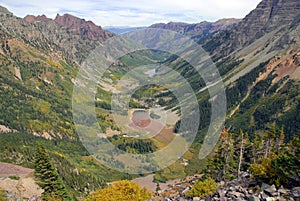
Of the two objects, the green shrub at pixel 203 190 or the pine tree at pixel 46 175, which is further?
the pine tree at pixel 46 175

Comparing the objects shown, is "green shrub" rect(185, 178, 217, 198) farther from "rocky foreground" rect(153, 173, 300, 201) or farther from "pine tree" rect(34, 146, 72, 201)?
"pine tree" rect(34, 146, 72, 201)

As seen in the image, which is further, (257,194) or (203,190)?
(203,190)

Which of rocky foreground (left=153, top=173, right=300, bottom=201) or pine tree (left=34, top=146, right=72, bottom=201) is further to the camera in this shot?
pine tree (left=34, top=146, right=72, bottom=201)

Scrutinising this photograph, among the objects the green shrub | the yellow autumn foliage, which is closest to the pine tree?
the yellow autumn foliage

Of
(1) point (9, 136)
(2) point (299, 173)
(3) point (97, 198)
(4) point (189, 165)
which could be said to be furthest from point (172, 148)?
(2) point (299, 173)

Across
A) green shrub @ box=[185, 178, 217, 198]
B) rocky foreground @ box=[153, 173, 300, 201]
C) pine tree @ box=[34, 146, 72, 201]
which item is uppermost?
rocky foreground @ box=[153, 173, 300, 201]

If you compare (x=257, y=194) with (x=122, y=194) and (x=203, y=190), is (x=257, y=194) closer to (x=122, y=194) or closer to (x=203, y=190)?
(x=203, y=190)

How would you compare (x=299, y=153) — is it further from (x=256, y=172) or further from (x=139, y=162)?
(x=139, y=162)

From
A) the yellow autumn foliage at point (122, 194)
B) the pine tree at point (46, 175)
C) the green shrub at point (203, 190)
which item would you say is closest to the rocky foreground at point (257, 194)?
the green shrub at point (203, 190)

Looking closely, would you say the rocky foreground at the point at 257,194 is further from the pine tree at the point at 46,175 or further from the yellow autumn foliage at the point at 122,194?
the pine tree at the point at 46,175

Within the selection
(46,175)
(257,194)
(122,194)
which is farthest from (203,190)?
(46,175)

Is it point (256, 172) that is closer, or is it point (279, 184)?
point (279, 184)
